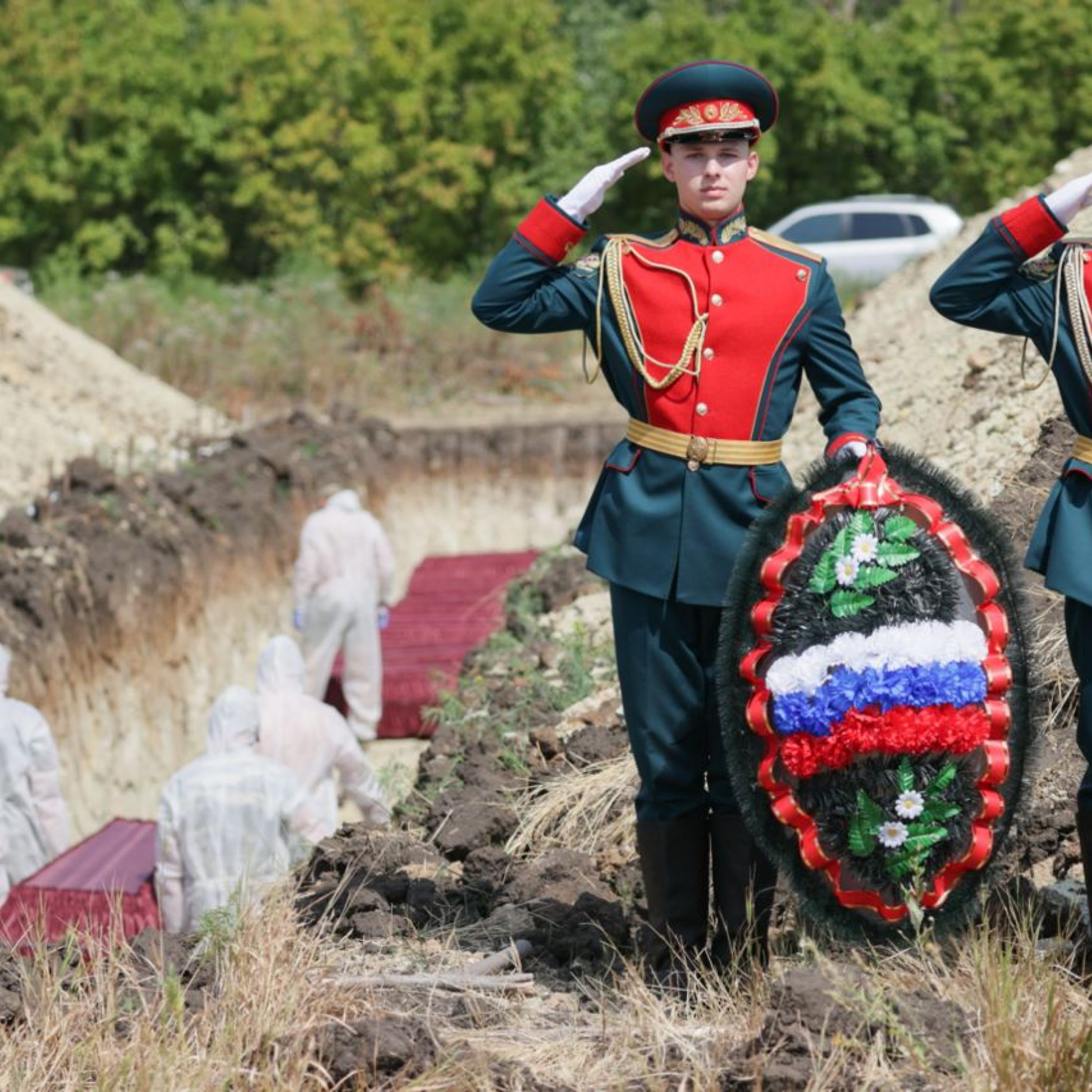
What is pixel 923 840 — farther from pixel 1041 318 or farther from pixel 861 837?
pixel 1041 318

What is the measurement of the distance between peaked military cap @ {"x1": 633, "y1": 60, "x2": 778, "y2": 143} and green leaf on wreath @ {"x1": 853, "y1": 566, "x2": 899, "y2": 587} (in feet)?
3.22

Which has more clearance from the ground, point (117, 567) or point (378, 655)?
point (117, 567)

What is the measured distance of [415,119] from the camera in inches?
979

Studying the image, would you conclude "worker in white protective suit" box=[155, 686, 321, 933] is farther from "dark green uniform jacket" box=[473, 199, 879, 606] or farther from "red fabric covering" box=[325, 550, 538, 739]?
"red fabric covering" box=[325, 550, 538, 739]

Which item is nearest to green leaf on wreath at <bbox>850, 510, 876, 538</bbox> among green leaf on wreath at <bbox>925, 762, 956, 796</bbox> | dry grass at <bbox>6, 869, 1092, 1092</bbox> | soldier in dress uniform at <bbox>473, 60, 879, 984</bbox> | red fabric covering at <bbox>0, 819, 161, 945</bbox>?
soldier in dress uniform at <bbox>473, 60, 879, 984</bbox>

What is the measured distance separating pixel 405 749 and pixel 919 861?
820cm

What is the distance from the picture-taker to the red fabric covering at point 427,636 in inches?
469

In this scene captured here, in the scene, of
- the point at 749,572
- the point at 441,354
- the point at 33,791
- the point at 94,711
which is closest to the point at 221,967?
the point at 749,572

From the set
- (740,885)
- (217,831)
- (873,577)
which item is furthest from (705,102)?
(217,831)

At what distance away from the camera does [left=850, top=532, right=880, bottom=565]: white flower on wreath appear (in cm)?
384

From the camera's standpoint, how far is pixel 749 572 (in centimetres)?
394

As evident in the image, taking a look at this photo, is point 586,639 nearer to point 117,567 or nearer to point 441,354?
point 117,567

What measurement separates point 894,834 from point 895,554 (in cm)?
56

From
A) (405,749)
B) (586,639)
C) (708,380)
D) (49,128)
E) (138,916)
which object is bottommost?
(405,749)
